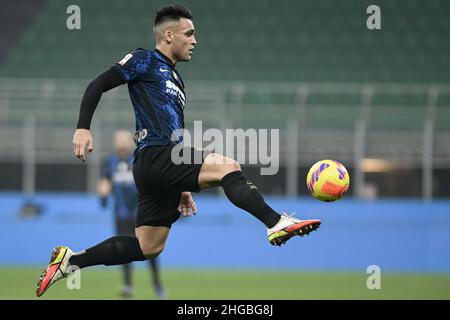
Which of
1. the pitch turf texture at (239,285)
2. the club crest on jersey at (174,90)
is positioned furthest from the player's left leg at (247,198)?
the pitch turf texture at (239,285)

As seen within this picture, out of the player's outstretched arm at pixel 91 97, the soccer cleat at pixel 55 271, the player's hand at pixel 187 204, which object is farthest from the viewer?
the player's hand at pixel 187 204

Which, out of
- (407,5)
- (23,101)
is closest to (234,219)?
(23,101)

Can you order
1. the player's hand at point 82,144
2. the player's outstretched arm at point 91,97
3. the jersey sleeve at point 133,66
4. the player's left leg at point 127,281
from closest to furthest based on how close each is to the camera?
the player's hand at point 82,144 → the player's outstretched arm at point 91,97 → the jersey sleeve at point 133,66 → the player's left leg at point 127,281

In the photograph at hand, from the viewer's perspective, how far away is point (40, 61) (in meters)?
18.6

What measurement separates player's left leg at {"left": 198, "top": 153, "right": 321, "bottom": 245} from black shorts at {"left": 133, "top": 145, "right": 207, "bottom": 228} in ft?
0.26

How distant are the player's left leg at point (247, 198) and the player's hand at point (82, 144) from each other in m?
0.76

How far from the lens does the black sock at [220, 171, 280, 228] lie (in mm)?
5637

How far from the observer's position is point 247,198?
18.7 ft

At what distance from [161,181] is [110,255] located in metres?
0.78

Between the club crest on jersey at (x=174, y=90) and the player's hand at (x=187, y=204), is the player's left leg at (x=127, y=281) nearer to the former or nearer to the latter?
the player's hand at (x=187, y=204)

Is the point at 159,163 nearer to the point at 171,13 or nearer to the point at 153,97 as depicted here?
the point at 153,97

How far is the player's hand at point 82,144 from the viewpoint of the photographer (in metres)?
5.62

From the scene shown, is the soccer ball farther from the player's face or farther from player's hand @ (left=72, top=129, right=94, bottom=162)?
player's hand @ (left=72, top=129, right=94, bottom=162)

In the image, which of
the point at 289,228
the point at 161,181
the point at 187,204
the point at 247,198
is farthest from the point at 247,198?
the point at 187,204
